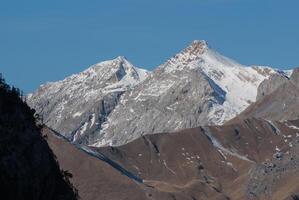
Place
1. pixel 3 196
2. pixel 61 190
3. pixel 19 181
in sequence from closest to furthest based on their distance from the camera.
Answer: pixel 3 196 → pixel 19 181 → pixel 61 190

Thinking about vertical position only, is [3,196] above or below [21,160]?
below

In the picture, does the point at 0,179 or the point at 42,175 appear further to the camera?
the point at 42,175

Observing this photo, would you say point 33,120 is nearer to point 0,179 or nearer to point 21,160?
point 21,160

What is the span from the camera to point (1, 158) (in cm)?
7150

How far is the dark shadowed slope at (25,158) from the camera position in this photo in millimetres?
72750

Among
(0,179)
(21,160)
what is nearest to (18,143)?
(21,160)

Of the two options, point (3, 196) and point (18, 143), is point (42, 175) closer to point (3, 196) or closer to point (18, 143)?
point (18, 143)

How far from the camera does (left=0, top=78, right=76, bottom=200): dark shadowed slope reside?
72.8 m

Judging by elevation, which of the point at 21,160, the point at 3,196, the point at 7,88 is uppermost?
the point at 7,88

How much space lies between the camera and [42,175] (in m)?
77.3

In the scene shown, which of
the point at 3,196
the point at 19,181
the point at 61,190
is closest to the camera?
the point at 3,196

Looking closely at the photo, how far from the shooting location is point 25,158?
251ft

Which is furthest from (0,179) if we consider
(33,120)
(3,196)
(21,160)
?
(33,120)

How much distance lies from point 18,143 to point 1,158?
4.90 m
